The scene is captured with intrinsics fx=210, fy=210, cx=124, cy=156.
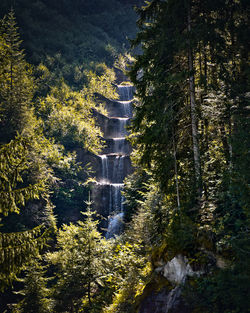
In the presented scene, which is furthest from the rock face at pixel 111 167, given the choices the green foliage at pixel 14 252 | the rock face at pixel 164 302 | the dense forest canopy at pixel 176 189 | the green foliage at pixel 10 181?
the green foliage at pixel 14 252

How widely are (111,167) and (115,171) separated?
2.84 ft

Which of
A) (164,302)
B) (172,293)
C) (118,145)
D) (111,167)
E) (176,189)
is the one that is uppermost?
(118,145)

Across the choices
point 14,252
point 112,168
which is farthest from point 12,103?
point 14,252

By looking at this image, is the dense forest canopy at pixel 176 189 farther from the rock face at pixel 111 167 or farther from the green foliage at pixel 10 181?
the rock face at pixel 111 167

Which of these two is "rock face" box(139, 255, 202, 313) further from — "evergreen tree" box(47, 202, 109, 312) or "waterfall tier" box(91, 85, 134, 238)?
"waterfall tier" box(91, 85, 134, 238)

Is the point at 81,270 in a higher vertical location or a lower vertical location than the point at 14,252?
lower

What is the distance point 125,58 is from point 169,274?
64.6 m

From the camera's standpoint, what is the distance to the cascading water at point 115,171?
22.0 meters

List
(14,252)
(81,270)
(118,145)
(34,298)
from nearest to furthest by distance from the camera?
(14,252)
(81,270)
(34,298)
(118,145)

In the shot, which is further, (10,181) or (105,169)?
(105,169)

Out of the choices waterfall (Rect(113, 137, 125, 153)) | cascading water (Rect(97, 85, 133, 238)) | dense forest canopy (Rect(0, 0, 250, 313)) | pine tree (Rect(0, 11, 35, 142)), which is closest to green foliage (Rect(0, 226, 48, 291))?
dense forest canopy (Rect(0, 0, 250, 313))

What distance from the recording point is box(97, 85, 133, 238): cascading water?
72.3ft

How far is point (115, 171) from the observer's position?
3066cm

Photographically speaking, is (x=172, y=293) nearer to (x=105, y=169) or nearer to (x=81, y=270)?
(x=81, y=270)
